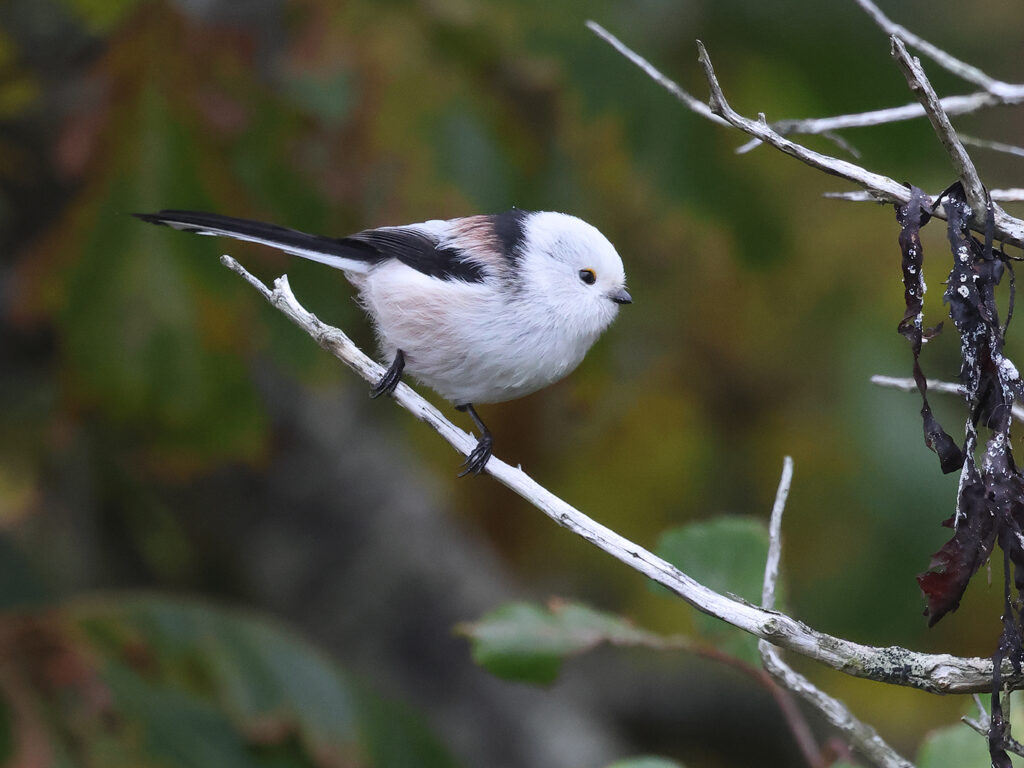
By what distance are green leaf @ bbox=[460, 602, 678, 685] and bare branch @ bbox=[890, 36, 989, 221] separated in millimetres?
793

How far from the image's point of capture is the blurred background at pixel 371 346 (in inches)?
95.4

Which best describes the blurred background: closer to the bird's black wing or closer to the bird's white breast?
the bird's black wing

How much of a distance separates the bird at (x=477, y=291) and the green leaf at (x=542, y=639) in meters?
0.39

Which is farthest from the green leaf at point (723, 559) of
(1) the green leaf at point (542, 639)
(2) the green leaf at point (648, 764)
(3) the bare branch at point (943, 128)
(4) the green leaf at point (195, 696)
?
(4) the green leaf at point (195, 696)

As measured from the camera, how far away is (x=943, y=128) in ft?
2.94

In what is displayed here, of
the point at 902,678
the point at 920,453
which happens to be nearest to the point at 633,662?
the point at 920,453

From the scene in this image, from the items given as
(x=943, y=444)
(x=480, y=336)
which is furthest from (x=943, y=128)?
(x=480, y=336)

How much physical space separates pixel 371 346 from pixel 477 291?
2.09 feet

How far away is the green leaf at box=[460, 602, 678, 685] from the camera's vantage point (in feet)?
4.86

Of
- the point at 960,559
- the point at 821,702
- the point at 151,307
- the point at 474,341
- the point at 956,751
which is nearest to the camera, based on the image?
the point at 960,559

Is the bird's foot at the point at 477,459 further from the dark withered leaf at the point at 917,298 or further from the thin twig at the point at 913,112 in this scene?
the dark withered leaf at the point at 917,298

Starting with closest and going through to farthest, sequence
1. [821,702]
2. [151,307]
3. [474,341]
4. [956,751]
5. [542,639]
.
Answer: [821,702] < [956,751] < [542,639] < [474,341] < [151,307]

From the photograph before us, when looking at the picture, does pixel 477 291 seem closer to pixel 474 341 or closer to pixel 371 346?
pixel 474 341

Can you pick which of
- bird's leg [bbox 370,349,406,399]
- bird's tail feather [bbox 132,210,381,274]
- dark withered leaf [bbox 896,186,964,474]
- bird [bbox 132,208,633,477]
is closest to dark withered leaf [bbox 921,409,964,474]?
dark withered leaf [bbox 896,186,964,474]
